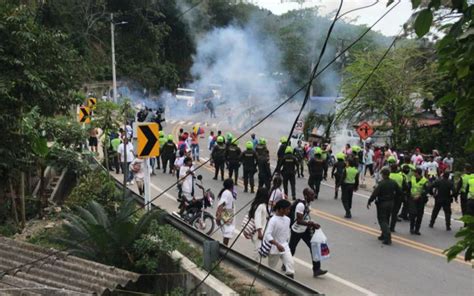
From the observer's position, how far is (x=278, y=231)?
827 cm

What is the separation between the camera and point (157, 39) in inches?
1875

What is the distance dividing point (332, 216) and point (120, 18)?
37.3 metres

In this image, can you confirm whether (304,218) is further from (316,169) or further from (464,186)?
(316,169)

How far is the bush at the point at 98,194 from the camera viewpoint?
1290 centimetres

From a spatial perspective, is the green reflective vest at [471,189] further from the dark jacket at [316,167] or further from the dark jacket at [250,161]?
the dark jacket at [250,161]

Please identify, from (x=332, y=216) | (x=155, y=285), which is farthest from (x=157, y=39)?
(x=155, y=285)

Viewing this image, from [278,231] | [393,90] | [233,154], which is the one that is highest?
[393,90]

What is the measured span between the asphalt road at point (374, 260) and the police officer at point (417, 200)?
280 millimetres

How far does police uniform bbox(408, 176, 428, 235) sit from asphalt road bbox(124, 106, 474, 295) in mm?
278

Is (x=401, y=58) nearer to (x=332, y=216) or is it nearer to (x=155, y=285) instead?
(x=332, y=216)

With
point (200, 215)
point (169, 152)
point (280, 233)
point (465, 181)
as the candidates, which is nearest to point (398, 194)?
point (465, 181)

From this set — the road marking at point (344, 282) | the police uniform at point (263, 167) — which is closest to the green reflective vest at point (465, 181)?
the road marking at point (344, 282)

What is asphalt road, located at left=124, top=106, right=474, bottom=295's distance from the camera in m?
8.95

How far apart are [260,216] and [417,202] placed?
213 inches
